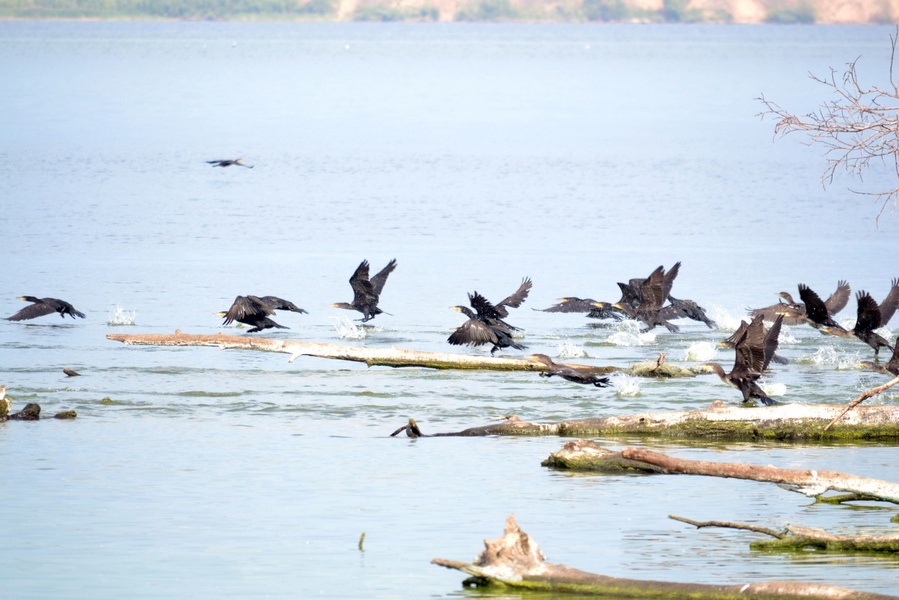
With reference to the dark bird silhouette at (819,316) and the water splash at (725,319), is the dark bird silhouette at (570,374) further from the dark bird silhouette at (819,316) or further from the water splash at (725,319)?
the water splash at (725,319)

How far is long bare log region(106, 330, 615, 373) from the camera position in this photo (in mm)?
14773

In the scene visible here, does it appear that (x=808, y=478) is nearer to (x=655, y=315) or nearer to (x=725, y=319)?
(x=655, y=315)

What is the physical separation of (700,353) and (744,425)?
536 centimetres

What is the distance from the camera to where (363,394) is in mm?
15500

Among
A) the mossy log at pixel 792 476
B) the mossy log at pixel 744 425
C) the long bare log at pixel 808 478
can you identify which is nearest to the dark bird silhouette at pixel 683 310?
the mossy log at pixel 744 425

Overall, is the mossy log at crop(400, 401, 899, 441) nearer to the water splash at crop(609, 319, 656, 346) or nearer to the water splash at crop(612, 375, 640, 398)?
the water splash at crop(612, 375, 640, 398)

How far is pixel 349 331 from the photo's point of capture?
1966 centimetres

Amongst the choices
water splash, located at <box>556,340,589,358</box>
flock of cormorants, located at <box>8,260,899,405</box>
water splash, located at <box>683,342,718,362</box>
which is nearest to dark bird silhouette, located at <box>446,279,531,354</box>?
flock of cormorants, located at <box>8,260,899,405</box>

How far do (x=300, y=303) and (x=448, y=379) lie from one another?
6.71 m

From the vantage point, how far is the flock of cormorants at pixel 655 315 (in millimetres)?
13375

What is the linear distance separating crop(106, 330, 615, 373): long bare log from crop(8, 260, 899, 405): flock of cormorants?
2.05ft

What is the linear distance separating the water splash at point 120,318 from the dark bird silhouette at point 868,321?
9.86 m

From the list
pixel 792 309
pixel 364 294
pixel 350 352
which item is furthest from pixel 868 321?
→ pixel 364 294

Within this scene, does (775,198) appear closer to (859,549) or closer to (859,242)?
(859,242)
